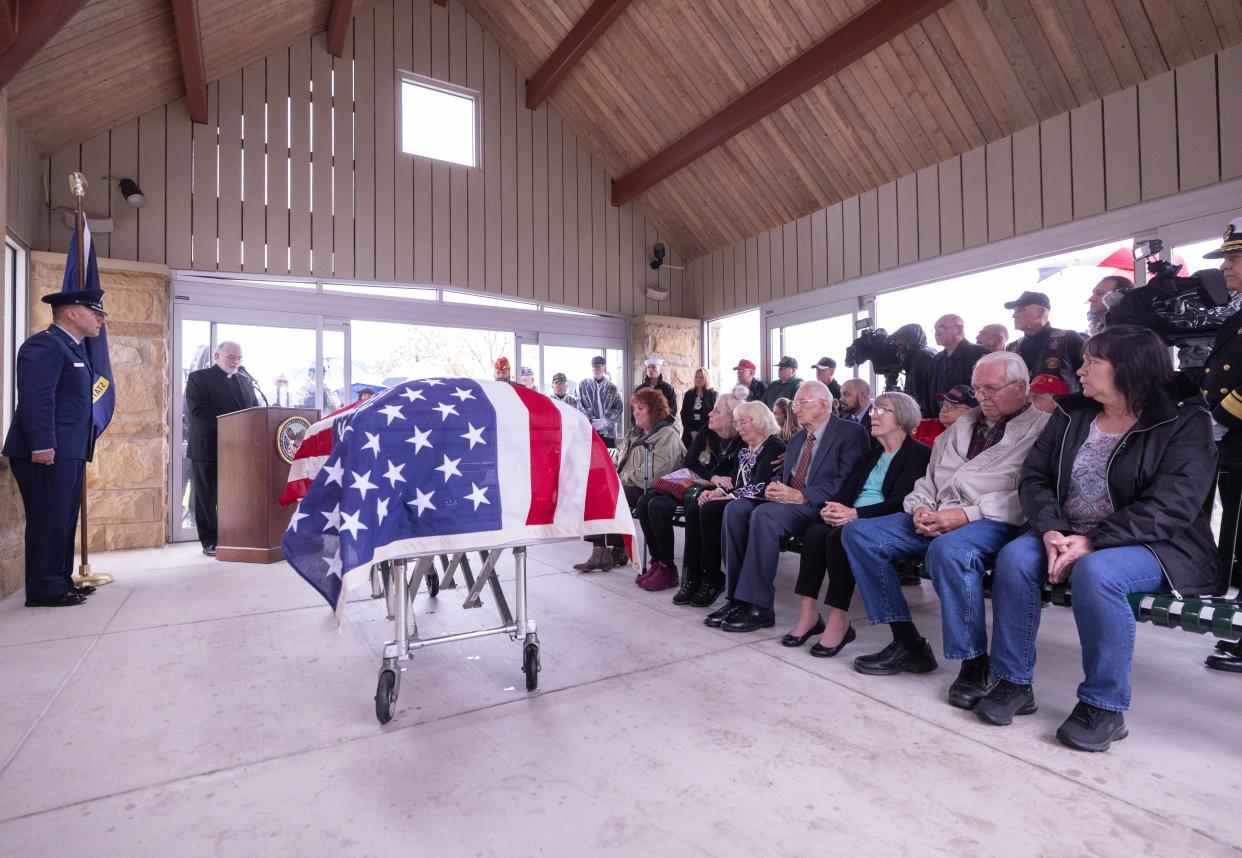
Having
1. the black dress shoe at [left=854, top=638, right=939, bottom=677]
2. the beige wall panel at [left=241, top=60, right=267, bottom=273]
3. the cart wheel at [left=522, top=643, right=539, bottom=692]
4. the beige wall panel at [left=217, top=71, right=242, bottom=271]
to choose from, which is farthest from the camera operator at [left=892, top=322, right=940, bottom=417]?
the beige wall panel at [left=217, top=71, right=242, bottom=271]

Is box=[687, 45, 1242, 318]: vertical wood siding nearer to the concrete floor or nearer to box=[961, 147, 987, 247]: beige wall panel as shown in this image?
box=[961, 147, 987, 247]: beige wall panel

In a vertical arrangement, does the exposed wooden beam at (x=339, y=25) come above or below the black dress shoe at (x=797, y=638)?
above

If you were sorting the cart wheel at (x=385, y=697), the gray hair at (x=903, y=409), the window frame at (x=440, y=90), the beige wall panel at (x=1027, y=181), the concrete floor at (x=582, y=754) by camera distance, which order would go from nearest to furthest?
the concrete floor at (x=582, y=754), the cart wheel at (x=385, y=697), the gray hair at (x=903, y=409), the beige wall panel at (x=1027, y=181), the window frame at (x=440, y=90)

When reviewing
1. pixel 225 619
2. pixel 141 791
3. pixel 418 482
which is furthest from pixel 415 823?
pixel 225 619

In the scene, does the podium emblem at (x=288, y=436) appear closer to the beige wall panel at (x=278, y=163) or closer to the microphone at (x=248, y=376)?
the microphone at (x=248, y=376)

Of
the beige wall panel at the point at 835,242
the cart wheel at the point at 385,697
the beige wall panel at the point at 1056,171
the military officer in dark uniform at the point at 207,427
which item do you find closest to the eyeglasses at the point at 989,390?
the cart wheel at the point at 385,697

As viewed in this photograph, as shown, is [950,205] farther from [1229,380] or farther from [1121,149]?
[1229,380]

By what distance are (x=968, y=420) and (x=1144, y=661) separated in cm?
113

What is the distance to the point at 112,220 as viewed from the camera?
5949mm

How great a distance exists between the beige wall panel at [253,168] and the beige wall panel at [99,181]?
42.0 inches

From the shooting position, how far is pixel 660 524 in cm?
394

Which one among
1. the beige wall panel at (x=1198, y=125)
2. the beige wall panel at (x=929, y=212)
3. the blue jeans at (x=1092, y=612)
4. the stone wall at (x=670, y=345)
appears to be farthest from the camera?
the stone wall at (x=670, y=345)

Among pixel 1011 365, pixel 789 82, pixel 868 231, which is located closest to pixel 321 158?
pixel 789 82

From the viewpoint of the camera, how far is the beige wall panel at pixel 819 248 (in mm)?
7293
